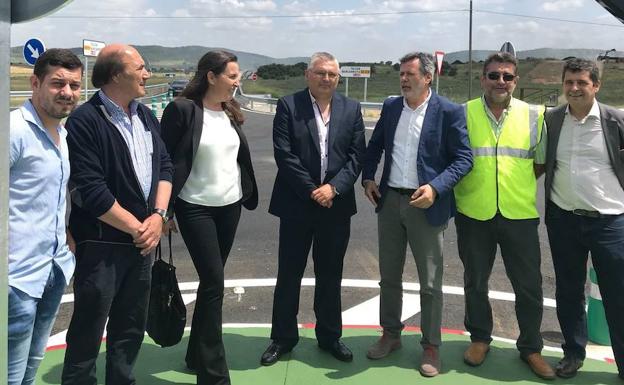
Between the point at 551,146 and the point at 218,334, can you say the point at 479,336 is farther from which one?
the point at 218,334

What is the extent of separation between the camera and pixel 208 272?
3.40 m

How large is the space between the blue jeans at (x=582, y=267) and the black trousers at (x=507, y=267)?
5.4 inches

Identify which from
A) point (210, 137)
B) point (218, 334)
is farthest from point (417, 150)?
point (218, 334)

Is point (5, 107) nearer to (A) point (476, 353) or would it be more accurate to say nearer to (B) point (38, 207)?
(B) point (38, 207)

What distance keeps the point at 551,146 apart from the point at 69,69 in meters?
2.89

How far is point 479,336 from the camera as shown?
3.96 m

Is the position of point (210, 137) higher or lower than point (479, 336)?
higher

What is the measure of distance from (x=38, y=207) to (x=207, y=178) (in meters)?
1.18

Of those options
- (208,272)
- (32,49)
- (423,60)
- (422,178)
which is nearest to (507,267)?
(422,178)

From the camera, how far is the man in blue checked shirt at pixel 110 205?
8.75ft

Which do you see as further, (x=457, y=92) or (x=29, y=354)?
(x=457, y=92)

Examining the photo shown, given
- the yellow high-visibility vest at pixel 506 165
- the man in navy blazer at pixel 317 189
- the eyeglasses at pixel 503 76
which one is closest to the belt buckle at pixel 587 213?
the yellow high-visibility vest at pixel 506 165

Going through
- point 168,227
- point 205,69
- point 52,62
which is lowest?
point 168,227

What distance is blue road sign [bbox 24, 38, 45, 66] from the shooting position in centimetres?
1681
